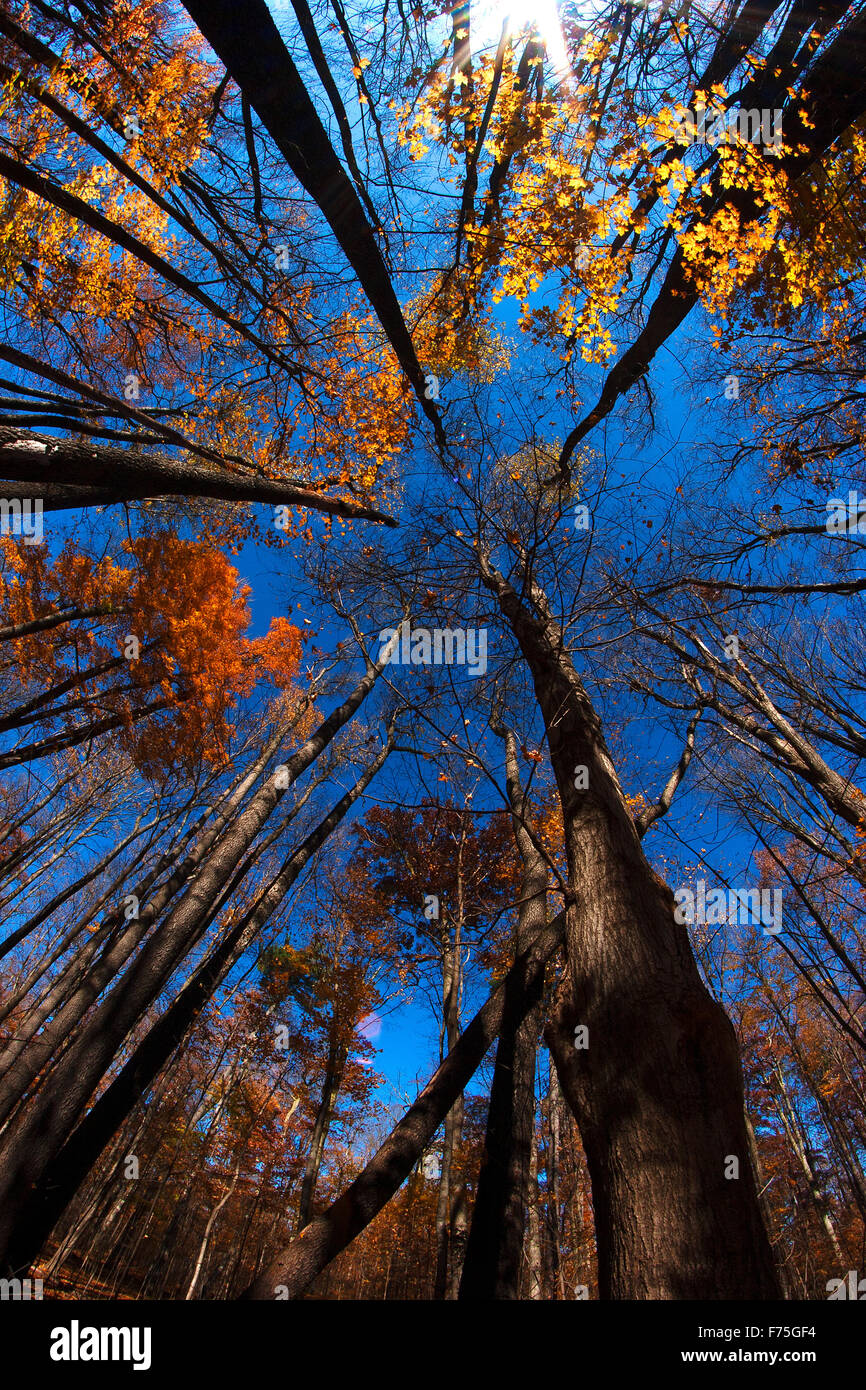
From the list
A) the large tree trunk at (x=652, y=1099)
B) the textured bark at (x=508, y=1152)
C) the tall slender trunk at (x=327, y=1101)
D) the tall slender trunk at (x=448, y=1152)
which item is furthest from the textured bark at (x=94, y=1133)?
the tall slender trunk at (x=327, y=1101)

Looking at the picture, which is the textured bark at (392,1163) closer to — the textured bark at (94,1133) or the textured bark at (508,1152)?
the textured bark at (508,1152)

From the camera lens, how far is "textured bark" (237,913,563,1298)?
2082 mm

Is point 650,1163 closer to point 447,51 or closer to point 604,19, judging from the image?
point 604,19

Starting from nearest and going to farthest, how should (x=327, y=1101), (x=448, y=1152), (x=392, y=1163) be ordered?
(x=392, y=1163) < (x=448, y=1152) < (x=327, y=1101)

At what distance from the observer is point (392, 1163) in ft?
7.52

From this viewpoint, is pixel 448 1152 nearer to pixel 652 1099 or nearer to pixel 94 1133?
pixel 94 1133

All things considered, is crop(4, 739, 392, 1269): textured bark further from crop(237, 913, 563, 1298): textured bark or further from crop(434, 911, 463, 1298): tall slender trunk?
crop(237, 913, 563, 1298): textured bark

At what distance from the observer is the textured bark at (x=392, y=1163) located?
208 cm

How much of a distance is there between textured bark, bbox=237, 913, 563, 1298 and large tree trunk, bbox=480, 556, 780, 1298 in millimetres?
420

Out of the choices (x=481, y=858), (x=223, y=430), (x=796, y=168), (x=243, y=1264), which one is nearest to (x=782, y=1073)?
(x=481, y=858)

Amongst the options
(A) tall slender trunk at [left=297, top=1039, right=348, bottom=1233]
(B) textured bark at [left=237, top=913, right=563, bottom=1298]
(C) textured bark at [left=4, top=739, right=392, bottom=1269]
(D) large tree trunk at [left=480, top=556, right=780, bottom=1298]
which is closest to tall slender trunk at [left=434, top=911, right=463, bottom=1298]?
(C) textured bark at [left=4, top=739, right=392, bottom=1269]

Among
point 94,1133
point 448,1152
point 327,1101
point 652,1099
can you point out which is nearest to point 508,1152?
point 652,1099

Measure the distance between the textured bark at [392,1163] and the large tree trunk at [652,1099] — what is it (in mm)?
420

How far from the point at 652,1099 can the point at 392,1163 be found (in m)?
1.39
